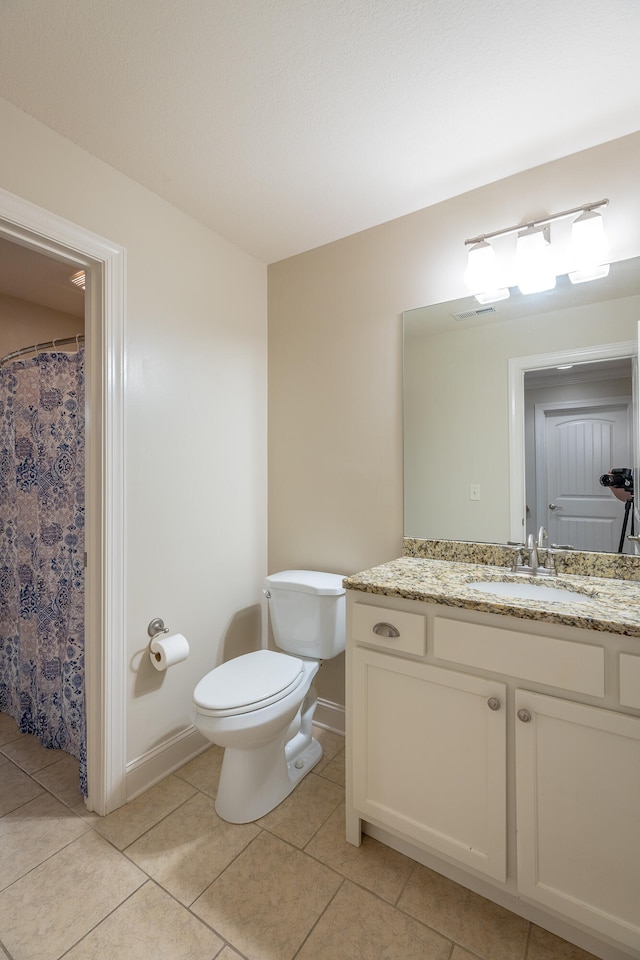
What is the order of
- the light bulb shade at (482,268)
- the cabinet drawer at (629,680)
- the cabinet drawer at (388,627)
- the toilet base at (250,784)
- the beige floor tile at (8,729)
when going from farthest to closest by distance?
the beige floor tile at (8,729) → the light bulb shade at (482,268) → the toilet base at (250,784) → the cabinet drawer at (388,627) → the cabinet drawer at (629,680)

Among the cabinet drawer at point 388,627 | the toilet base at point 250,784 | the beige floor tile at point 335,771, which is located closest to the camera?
the cabinet drawer at point 388,627

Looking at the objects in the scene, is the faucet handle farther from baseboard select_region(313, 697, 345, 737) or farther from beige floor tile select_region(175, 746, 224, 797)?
beige floor tile select_region(175, 746, 224, 797)

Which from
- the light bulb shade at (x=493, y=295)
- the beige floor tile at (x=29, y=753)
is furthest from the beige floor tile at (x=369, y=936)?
the light bulb shade at (x=493, y=295)

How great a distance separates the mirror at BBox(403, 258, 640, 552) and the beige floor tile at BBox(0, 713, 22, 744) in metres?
2.08

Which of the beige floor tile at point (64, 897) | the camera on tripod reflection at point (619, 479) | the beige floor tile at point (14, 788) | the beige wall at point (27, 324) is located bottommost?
the beige floor tile at point (64, 897)

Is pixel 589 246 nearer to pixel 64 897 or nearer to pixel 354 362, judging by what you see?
pixel 354 362

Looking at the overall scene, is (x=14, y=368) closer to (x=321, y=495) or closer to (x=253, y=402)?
(x=253, y=402)

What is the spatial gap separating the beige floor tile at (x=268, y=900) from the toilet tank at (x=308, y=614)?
67cm

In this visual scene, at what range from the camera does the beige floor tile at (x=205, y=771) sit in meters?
1.76

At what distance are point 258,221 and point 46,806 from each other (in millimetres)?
2482

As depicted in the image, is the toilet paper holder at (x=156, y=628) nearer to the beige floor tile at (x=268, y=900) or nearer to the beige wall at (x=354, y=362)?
the beige wall at (x=354, y=362)

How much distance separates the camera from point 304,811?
1610 millimetres

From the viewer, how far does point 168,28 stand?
1.13 m

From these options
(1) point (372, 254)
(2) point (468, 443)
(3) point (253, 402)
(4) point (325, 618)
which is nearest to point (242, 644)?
(4) point (325, 618)
